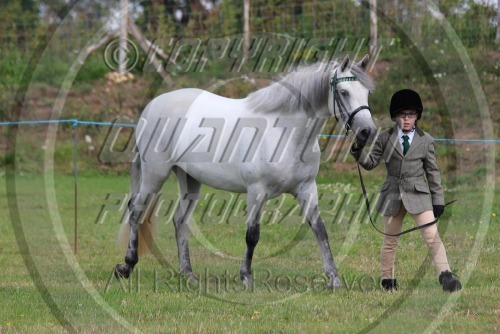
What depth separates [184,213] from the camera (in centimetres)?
781

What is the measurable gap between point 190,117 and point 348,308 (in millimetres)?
2891

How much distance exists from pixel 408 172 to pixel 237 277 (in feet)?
6.50

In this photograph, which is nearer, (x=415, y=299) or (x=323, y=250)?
(x=415, y=299)

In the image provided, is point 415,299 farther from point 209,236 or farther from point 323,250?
point 209,236

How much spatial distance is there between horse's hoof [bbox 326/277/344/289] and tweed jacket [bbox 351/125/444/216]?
726mm

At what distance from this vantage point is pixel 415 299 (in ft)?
18.7

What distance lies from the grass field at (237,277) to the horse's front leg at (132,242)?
137mm

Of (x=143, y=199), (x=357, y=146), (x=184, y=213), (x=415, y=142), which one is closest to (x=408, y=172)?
(x=415, y=142)

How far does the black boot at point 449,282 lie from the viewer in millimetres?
5926

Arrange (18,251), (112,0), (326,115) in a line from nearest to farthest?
1. (326,115)
2. (18,251)
3. (112,0)

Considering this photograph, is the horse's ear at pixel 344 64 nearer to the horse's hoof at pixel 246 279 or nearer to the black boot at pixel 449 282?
the black boot at pixel 449 282

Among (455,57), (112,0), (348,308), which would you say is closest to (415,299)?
(348,308)

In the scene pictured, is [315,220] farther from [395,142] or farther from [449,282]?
Result: [449,282]

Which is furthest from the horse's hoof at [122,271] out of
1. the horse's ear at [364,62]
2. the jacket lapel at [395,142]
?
the horse's ear at [364,62]
